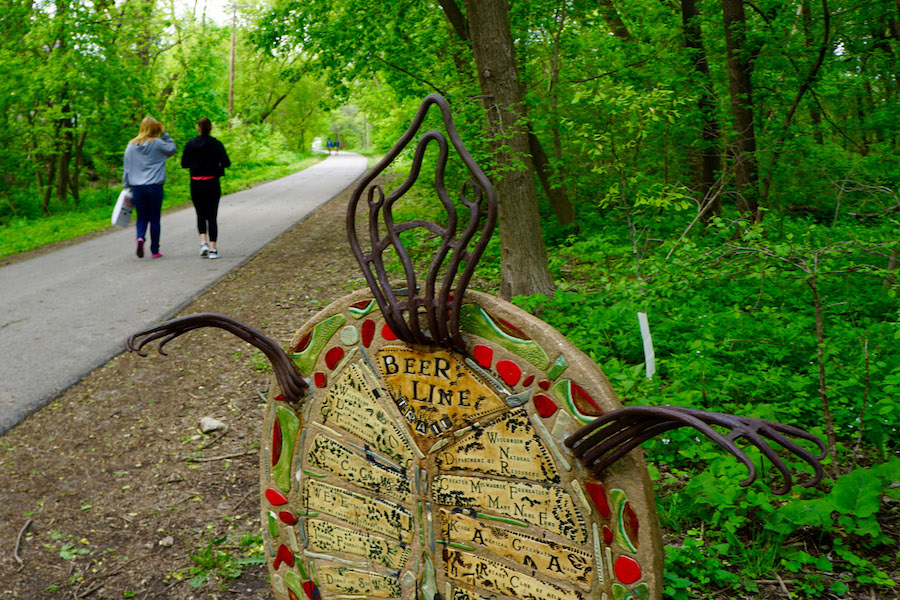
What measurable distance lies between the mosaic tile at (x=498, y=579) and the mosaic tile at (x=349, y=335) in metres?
0.64

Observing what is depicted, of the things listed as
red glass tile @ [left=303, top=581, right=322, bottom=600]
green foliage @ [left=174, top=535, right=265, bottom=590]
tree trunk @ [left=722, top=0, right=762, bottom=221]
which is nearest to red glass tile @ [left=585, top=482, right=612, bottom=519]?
red glass tile @ [left=303, top=581, right=322, bottom=600]

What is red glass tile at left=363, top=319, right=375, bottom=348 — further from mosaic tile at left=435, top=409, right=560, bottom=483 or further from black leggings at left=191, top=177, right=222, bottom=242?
black leggings at left=191, top=177, right=222, bottom=242

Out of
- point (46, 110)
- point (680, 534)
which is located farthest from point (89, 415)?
point (46, 110)

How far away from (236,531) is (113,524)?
686 mm

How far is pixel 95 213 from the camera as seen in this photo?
52.8ft

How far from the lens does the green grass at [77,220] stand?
40.0ft

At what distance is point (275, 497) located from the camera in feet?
7.24

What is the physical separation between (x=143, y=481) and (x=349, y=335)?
2.66 m

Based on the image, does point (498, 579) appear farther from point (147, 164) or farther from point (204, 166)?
point (147, 164)

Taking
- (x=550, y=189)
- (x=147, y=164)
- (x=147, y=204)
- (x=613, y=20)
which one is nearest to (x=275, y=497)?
(x=550, y=189)

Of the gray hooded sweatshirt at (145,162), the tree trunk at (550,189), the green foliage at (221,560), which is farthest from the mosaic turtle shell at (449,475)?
the gray hooded sweatshirt at (145,162)

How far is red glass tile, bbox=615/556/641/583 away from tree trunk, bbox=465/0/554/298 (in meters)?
4.03

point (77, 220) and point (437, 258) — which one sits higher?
point (437, 258)

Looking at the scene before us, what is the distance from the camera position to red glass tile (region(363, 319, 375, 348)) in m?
1.94
